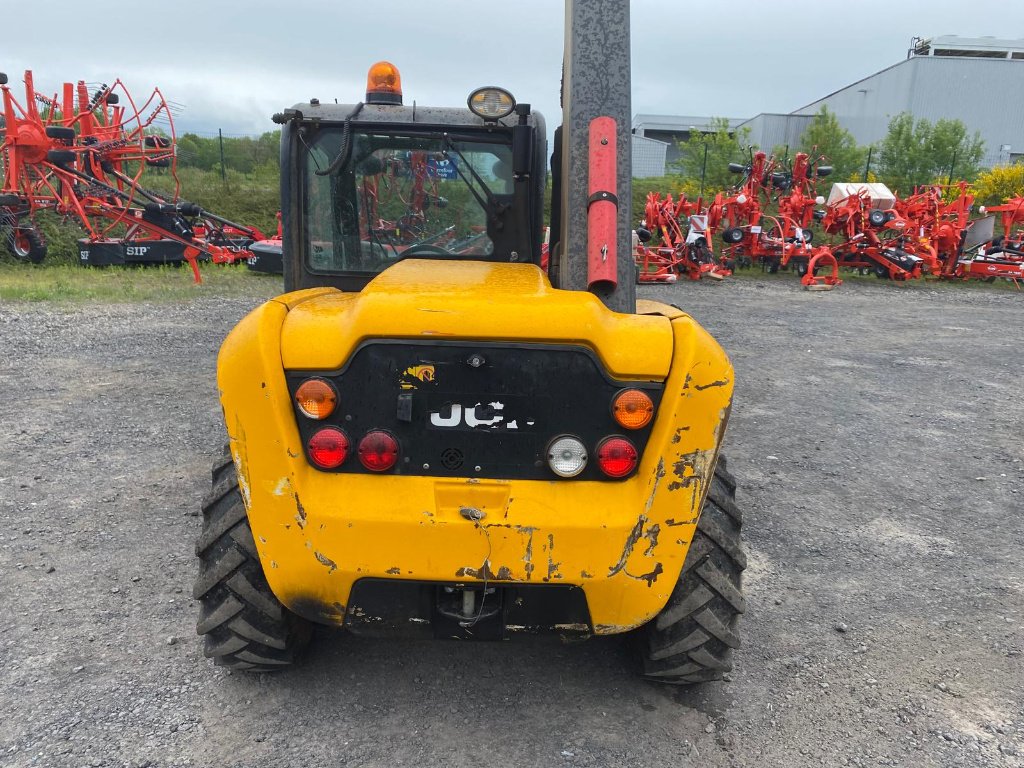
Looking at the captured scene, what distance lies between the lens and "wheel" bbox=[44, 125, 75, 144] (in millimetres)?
12742

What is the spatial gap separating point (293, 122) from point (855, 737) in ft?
11.0

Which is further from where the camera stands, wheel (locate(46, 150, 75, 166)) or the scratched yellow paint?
wheel (locate(46, 150, 75, 166))

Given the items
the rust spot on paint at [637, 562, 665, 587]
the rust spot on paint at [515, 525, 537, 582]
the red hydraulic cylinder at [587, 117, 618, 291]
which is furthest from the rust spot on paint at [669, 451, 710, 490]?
the red hydraulic cylinder at [587, 117, 618, 291]

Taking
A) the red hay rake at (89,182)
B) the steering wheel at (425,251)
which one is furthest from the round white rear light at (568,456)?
the red hay rake at (89,182)

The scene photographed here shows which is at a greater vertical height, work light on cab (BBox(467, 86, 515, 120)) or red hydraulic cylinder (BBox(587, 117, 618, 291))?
work light on cab (BBox(467, 86, 515, 120))

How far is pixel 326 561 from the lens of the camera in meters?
2.21

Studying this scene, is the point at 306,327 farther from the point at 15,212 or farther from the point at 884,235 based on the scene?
the point at 884,235

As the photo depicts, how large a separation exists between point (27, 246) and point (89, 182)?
8.23 feet

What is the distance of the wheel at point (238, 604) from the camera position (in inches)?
98.1

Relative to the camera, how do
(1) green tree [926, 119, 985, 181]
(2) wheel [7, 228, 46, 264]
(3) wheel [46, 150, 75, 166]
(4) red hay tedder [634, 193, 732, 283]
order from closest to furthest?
(3) wheel [46, 150, 75, 166]
(2) wheel [7, 228, 46, 264]
(4) red hay tedder [634, 193, 732, 283]
(1) green tree [926, 119, 985, 181]

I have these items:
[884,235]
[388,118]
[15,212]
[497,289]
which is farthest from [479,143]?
[884,235]

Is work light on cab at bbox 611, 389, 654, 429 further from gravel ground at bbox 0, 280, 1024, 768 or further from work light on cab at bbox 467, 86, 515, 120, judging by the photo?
work light on cab at bbox 467, 86, 515, 120

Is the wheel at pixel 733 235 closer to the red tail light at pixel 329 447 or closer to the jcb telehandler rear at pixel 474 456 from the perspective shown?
the jcb telehandler rear at pixel 474 456

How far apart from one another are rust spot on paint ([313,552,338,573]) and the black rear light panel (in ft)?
0.87
